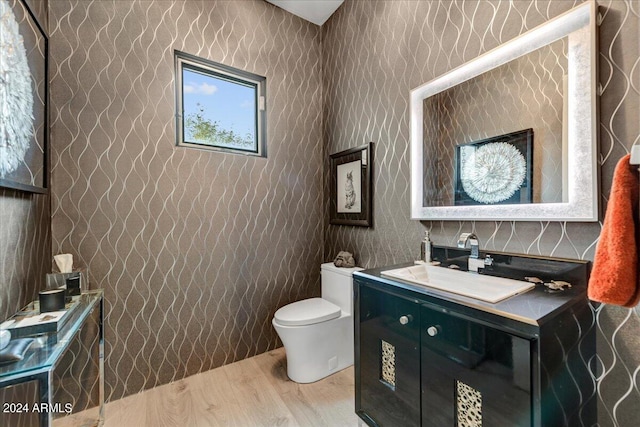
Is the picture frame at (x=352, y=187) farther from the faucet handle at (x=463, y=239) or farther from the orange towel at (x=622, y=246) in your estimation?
the orange towel at (x=622, y=246)

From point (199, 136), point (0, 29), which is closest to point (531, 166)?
point (199, 136)

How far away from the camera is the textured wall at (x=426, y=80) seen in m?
1.02

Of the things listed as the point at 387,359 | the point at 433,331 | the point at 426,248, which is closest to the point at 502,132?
the point at 426,248

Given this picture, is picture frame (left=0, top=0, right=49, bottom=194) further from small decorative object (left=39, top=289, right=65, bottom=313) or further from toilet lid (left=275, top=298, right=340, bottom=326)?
toilet lid (left=275, top=298, right=340, bottom=326)

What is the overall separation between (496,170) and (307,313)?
1456 mm

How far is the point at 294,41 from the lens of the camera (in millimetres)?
2484

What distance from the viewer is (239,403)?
1.71 m

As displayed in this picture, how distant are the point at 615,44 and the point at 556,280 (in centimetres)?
94

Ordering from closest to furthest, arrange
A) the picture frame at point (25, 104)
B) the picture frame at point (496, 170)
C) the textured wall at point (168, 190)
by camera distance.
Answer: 1. the picture frame at point (25, 104)
2. the picture frame at point (496, 170)
3. the textured wall at point (168, 190)

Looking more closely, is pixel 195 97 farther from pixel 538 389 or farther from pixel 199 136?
pixel 538 389

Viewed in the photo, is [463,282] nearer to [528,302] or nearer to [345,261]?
[528,302]

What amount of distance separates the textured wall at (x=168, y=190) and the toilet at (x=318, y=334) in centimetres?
47

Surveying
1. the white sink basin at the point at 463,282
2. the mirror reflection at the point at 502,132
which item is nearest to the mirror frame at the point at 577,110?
the mirror reflection at the point at 502,132

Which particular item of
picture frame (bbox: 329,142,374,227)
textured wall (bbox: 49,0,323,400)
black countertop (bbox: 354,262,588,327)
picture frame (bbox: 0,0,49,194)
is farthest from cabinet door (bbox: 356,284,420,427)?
picture frame (bbox: 0,0,49,194)
